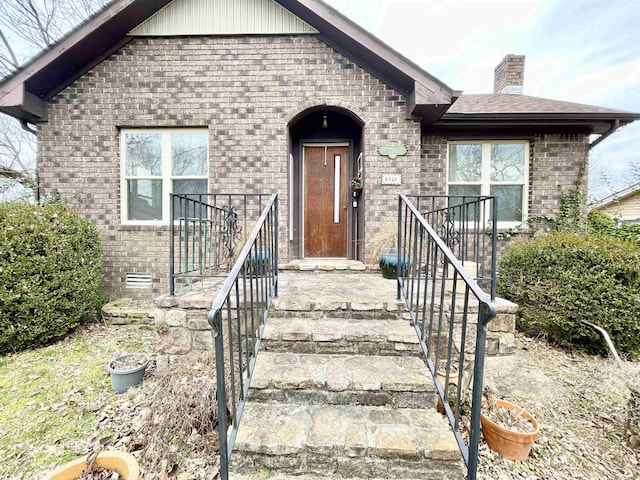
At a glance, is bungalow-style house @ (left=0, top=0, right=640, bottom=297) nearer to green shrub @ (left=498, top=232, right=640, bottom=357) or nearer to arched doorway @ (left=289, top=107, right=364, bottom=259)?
arched doorway @ (left=289, top=107, right=364, bottom=259)

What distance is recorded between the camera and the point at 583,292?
3.32m

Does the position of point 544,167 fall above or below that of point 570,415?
above

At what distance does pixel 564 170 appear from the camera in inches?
194

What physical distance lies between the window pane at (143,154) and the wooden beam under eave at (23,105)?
123 cm

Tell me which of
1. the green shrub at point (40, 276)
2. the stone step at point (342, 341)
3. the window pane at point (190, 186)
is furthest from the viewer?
the window pane at point (190, 186)

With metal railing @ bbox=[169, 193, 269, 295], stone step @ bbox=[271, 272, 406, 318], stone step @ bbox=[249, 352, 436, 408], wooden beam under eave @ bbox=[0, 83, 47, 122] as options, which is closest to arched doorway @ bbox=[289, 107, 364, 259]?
metal railing @ bbox=[169, 193, 269, 295]

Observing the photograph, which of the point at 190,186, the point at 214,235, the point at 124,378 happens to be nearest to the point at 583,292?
the point at 214,235

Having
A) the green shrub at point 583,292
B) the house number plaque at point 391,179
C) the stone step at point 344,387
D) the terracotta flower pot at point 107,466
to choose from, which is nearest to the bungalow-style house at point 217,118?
the house number plaque at point 391,179

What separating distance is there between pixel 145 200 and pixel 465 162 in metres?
5.57

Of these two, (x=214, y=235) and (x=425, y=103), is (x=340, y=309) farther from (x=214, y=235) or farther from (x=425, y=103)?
(x=425, y=103)

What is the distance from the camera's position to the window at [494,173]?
507 cm

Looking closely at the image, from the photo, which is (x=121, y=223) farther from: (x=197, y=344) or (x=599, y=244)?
(x=599, y=244)

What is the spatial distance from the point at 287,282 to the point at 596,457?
115 inches

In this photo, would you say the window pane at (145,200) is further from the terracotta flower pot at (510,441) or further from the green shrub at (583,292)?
the green shrub at (583,292)
